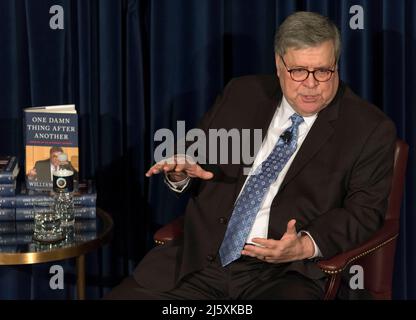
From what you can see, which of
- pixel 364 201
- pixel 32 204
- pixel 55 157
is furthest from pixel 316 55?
pixel 32 204

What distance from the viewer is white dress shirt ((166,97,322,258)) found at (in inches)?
120

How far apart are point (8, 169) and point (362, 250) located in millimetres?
1467

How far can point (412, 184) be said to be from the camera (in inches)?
147

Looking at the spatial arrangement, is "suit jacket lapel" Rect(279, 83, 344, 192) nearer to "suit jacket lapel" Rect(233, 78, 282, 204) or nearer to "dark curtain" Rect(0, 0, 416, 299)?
"suit jacket lapel" Rect(233, 78, 282, 204)

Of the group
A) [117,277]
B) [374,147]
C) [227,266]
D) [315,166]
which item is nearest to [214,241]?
[227,266]

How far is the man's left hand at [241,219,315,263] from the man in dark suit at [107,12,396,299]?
0.04 ft

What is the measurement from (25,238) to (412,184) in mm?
1711

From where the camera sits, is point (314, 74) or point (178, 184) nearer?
point (314, 74)

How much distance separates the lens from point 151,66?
3.68 metres

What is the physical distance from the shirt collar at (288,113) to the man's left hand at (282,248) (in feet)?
1.56

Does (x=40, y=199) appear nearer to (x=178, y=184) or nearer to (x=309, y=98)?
(x=178, y=184)

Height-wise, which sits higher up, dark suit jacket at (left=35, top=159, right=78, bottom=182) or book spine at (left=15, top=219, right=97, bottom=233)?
dark suit jacket at (left=35, top=159, right=78, bottom=182)

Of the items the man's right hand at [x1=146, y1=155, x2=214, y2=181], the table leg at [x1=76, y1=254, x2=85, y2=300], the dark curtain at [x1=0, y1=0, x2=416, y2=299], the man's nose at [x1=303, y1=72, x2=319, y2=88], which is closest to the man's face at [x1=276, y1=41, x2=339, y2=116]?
the man's nose at [x1=303, y1=72, x2=319, y2=88]

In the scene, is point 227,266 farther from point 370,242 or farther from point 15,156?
point 15,156
